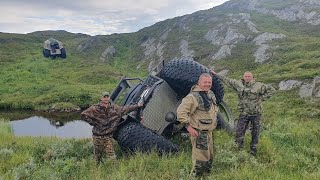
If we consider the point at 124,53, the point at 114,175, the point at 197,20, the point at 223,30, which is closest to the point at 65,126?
the point at 114,175

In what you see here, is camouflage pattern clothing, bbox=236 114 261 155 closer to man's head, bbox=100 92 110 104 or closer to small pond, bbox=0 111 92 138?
man's head, bbox=100 92 110 104

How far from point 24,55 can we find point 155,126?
78283 mm

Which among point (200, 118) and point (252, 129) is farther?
point (252, 129)

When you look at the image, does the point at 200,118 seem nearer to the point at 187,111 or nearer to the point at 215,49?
the point at 187,111

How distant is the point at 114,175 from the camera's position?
24.3ft

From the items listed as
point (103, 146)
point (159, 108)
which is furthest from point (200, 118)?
point (103, 146)

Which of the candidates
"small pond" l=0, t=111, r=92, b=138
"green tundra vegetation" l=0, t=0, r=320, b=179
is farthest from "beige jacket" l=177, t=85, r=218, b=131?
"small pond" l=0, t=111, r=92, b=138

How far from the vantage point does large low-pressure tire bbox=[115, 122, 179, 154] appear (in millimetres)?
9289

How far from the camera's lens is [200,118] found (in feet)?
24.9

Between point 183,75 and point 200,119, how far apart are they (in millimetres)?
3056

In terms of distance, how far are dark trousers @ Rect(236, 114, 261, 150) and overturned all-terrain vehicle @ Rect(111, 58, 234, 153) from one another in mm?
1475

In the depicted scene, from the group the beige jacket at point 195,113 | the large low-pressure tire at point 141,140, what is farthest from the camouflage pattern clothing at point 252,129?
the beige jacket at point 195,113

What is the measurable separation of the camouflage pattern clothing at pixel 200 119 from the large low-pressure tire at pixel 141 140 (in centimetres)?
161

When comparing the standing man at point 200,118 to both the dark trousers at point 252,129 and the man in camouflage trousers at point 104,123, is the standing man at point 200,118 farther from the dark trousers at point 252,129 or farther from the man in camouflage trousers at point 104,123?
the man in camouflage trousers at point 104,123
